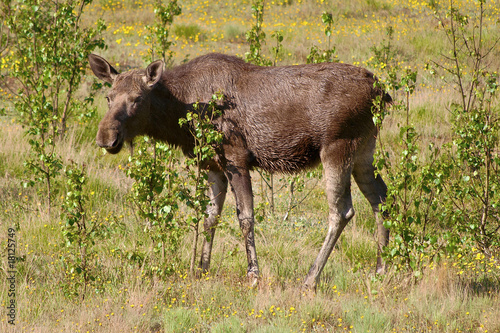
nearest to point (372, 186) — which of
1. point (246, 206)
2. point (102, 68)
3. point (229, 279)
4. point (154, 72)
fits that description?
point (246, 206)

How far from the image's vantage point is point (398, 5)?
2038 cm

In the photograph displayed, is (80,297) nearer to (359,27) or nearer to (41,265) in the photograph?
(41,265)

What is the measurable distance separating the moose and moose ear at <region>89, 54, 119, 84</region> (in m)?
0.01

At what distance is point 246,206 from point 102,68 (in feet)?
6.52

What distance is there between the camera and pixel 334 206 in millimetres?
5844

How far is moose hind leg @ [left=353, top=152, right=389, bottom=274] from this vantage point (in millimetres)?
6047

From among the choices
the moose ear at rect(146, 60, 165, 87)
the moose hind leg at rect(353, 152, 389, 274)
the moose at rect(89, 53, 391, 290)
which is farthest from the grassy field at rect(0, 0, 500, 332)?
the moose ear at rect(146, 60, 165, 87)

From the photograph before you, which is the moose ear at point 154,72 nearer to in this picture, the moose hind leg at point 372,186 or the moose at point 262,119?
the moose at point 262,119

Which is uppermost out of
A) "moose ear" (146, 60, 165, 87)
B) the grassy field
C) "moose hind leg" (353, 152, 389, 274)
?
"moose ear" (146, 60, 165, 87)

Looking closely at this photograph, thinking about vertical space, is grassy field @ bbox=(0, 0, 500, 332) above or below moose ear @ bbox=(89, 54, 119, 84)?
below

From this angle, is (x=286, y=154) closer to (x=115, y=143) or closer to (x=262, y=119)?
(x=262, y=119)

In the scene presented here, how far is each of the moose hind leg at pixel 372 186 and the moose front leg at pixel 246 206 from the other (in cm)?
115

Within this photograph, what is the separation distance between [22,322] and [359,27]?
14911 mm

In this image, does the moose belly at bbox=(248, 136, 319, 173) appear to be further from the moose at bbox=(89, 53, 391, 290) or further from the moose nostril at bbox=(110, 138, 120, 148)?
the moose nostril at bbox=(110, 138, 120, 148)
